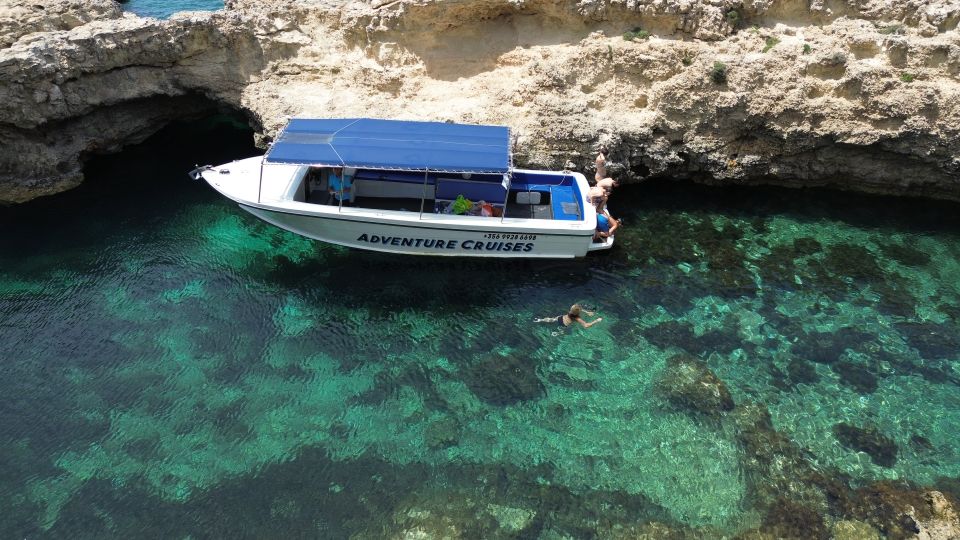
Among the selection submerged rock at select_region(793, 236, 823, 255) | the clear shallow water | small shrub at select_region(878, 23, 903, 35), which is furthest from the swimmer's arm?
small shrub at select_region(878, 23, 903, 35)

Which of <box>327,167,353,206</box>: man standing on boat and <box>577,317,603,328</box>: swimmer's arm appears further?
<box>327,167,353,206</box>: man standing on boat

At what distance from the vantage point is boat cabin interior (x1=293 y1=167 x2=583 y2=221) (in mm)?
13586

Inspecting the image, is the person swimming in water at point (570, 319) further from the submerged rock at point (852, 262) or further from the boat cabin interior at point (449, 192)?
the submerged rock at point (852, 262)

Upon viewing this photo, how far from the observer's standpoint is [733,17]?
49.4 ft

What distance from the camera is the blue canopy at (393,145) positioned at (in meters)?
12.2

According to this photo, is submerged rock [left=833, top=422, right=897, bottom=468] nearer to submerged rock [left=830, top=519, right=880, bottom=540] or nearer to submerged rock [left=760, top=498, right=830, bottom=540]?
submerged rock [left=830, top=519, right=880, bottom=540]

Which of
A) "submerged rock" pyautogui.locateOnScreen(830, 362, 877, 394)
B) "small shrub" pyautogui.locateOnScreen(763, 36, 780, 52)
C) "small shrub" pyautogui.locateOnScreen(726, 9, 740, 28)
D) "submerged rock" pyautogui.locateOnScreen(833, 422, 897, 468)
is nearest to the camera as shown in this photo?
"submerged rock" pyautogui.locateOnScreen(833, 422, 897, 468)

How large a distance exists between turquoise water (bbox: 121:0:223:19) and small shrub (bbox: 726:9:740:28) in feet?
61.0

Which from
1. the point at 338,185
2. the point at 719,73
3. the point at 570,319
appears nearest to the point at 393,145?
the point at 338,185

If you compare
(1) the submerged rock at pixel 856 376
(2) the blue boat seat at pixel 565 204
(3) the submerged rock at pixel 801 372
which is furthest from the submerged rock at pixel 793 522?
(2) the blue boat seat at pixel 565 204

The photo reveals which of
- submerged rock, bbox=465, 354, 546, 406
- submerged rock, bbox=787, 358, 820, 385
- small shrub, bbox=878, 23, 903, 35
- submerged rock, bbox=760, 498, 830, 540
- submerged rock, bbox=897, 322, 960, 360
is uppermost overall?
small shrub, bbox=878, 23, 903, 35

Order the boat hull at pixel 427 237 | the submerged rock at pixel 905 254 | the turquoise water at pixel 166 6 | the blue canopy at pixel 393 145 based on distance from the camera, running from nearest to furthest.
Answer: the blue canopy at pixel 393 145 → the boat hull at pixel 427 237 → the submerged rock at pixel 905 254 → the turquoise water at pixel 166 6

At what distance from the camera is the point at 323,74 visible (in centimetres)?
1580

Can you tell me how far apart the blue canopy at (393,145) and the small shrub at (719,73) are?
203 inches
